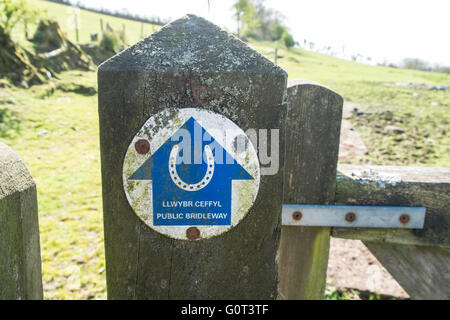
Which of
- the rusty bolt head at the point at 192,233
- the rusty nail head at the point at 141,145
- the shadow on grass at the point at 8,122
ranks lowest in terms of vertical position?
the shadow on grass at the point at 8,122

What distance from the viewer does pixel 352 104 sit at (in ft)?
23.1

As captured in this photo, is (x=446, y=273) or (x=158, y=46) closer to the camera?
(x=158, y=46)

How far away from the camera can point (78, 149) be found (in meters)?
5.80

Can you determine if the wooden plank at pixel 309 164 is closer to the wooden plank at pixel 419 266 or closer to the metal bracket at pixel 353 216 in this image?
the metal bracket at pixel 353 216

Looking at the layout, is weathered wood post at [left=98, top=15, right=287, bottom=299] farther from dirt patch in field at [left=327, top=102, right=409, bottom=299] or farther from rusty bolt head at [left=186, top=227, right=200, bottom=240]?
dirt patch in field at [left=327, top=102, right=409, bottom=299]

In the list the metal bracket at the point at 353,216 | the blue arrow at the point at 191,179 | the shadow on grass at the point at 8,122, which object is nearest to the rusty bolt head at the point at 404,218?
the metal bracket at the point at 353,216

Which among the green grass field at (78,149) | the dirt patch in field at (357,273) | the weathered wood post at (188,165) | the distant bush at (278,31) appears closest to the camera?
the weathered wood post at (188,165)

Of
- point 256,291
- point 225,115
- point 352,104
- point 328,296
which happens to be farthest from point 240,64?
point 352,104

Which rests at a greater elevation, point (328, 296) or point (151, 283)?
point (151, 283)

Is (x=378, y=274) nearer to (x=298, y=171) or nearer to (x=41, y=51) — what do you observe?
(x=298, y=171)

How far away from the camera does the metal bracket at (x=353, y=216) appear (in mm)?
1205

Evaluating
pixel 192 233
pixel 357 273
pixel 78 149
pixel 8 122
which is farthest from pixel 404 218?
pixel 8 122

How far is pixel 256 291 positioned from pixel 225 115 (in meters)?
0.50

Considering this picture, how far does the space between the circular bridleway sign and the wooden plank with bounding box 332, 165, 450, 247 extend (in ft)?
1.73
